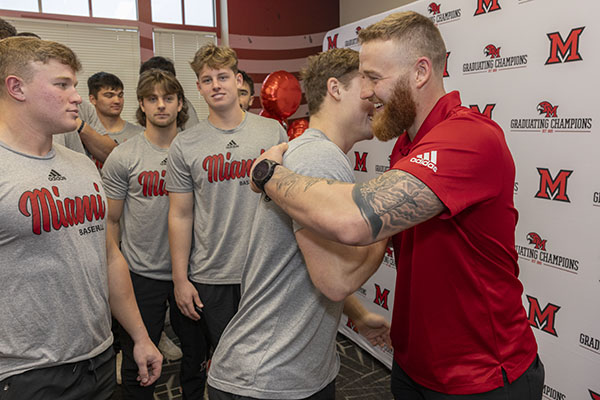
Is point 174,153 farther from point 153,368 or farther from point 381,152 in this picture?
point 381,152

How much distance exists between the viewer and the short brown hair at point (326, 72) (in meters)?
1.34

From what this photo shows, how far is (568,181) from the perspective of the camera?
193 centimetres

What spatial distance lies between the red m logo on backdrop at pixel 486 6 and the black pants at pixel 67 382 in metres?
2.27

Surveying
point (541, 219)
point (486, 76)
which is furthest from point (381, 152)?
point (541, 219)

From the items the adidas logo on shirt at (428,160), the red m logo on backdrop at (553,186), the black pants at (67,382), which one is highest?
the adidas logo on shirt at (428,160)

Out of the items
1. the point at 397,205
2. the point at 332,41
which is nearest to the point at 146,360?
the point at 397,205

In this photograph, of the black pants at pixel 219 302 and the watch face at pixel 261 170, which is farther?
the black pants at pixel 219 302

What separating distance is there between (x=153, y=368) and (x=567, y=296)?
1760 mm

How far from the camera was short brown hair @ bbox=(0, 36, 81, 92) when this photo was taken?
135 cm

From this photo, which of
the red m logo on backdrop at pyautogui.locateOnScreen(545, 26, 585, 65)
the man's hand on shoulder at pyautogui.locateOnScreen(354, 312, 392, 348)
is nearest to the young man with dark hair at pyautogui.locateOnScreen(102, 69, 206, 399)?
the man's hand on shoulder at pyautogui.locateOnScreen(354, 312, 392, 348)

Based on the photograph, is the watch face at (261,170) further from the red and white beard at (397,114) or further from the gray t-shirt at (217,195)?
the gray t-shirt at (217,195)

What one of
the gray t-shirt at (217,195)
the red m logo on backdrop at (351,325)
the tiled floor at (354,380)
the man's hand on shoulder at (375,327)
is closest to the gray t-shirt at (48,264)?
the gray t-shirt at (217,195)

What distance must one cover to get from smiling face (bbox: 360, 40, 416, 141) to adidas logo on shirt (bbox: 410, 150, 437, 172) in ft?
0.90

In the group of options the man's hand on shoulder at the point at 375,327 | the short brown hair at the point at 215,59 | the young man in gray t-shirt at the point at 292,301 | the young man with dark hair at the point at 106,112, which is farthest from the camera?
the young man with dark hair at the point at 106,112
